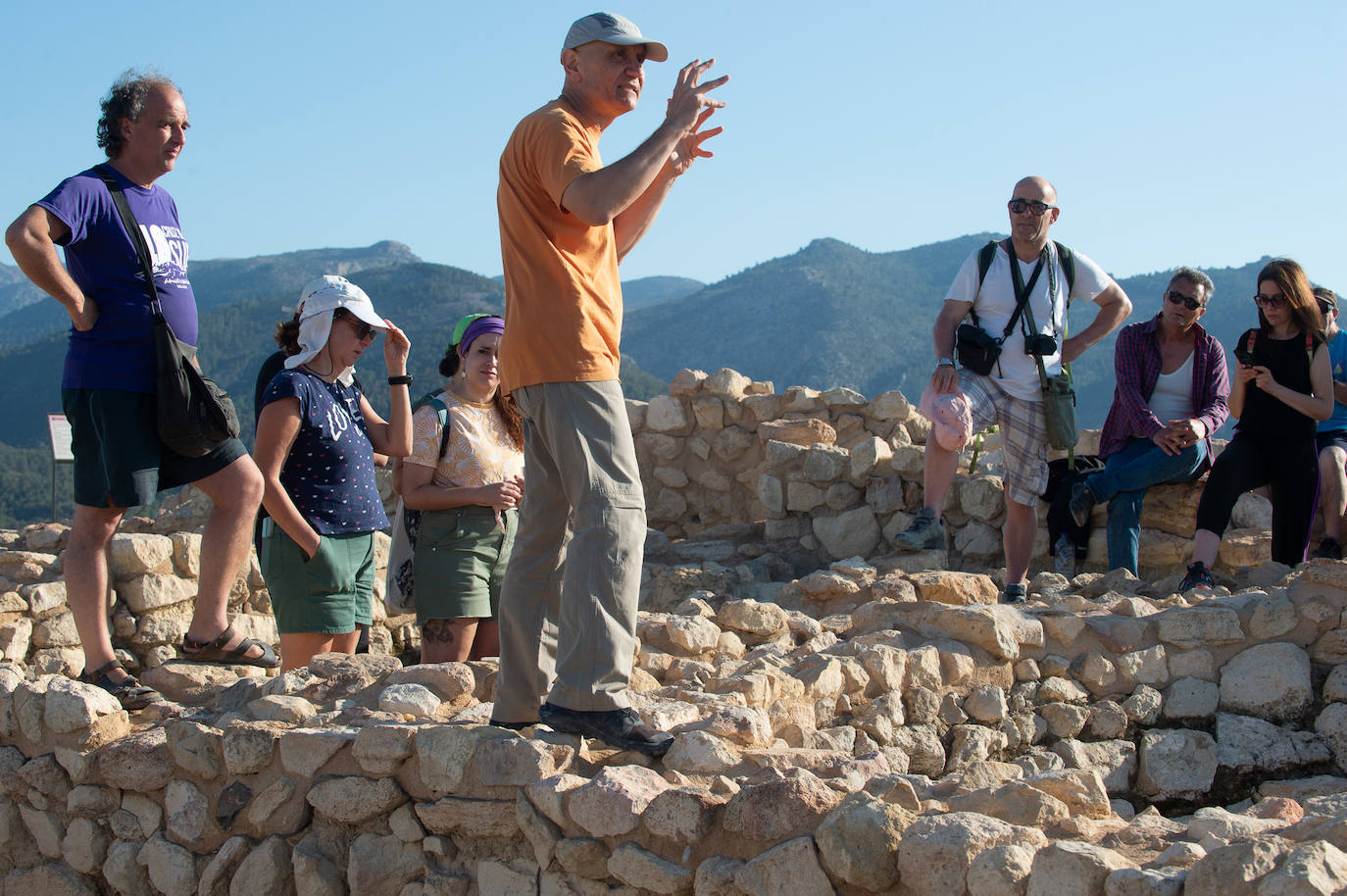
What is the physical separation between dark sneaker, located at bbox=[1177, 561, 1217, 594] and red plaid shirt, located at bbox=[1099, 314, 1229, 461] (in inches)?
31.7

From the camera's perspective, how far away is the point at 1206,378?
20.0 feet

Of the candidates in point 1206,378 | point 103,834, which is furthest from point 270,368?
point 1206,378

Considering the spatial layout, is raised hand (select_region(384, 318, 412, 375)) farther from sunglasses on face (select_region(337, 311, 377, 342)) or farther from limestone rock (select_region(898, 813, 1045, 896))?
limestone rock (select_region(898, 813, 1045, 896))

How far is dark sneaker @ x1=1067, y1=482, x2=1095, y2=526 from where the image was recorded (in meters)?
6.39

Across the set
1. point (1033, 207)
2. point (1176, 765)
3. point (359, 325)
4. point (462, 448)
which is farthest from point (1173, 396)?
point (359, 325)

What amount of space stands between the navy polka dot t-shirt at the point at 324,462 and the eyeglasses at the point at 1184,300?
395cm

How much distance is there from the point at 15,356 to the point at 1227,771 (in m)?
83.1

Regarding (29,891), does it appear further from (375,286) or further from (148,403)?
(375,286)

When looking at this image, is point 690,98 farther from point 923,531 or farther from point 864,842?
point 923,531

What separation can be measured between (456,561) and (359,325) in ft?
2.93

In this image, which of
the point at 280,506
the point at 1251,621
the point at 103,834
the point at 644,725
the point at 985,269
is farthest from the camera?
the point at 985,269

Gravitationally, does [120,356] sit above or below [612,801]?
above

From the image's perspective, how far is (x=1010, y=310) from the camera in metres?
5.66

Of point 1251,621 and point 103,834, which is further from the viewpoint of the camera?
point 1251,621
